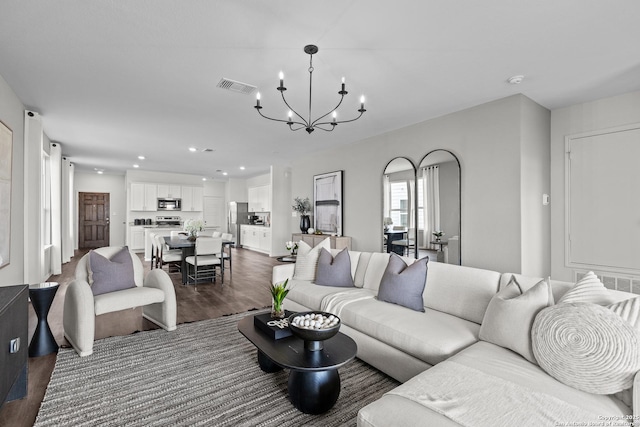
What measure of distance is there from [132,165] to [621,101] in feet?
33.0

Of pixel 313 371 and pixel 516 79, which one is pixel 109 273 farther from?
pixel 516 79

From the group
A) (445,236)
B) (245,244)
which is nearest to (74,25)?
(445,236)

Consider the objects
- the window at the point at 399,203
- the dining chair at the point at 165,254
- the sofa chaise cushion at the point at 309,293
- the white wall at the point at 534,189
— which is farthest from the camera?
the dining chair at the point at 165,254

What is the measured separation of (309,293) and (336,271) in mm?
418

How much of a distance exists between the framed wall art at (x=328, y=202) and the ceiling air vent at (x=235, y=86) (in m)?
3.09

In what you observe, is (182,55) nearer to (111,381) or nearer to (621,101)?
(111,381)

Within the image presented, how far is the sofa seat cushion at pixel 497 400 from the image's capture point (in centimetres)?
127

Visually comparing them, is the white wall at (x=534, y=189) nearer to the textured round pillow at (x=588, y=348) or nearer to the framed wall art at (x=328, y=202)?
the textured round pillow at (x=588, y=348)

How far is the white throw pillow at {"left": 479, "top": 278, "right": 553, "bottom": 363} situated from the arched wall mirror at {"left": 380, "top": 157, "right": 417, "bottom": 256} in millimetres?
2939

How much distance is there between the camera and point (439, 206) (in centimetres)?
457

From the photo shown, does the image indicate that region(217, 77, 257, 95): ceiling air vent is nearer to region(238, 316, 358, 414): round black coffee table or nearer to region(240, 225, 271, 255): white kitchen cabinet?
region(238, 316, 358, 414): round black coffee table

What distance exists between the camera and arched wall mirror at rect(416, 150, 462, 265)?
4.35m

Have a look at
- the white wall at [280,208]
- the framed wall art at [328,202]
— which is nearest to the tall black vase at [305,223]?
the framed wall art at [328,202]

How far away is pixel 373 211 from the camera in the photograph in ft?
18.4
